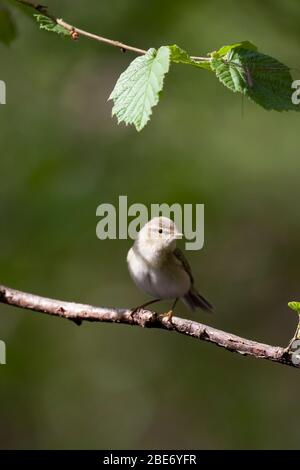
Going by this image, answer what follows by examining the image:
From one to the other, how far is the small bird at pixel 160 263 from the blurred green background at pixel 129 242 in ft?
8.18

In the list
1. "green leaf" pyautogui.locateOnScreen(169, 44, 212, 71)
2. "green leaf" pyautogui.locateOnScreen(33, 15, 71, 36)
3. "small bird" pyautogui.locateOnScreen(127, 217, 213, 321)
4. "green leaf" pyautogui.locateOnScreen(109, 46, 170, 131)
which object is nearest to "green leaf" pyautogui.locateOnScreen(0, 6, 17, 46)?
"green leaf" pyautogui.locateOnScreen(33, 15, 71, 36)

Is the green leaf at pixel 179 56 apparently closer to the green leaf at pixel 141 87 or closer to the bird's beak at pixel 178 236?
the green leaf at pixel 141 87

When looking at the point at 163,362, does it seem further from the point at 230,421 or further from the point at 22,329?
the point at 22,329

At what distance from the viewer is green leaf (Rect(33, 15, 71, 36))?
9.26ft

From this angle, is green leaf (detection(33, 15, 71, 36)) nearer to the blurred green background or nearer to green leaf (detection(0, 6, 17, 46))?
green leaf (detection(0, 6, 17, 46))

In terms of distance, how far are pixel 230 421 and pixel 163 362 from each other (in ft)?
3.89

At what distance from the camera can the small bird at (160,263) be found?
4.48 meters

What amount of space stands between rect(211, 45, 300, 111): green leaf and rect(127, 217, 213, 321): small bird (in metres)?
2.21

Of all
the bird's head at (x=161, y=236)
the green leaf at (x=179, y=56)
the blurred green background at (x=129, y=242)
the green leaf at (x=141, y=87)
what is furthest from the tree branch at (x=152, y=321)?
the blurred green background at (x=129, y=242)

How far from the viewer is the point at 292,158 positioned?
9.48m

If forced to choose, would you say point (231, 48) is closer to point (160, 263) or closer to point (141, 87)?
point (141, 87)

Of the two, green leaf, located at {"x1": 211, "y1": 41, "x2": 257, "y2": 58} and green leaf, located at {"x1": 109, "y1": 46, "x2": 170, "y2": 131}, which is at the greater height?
green leaf, located at {"x1": 211, "y1": 41, "x2": 257, "y2": 58}

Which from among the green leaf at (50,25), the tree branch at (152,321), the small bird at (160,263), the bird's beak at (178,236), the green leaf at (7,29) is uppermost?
the green leaf at (7,29)

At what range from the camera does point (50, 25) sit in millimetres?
2863
